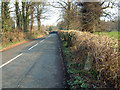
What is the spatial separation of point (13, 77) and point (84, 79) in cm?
301

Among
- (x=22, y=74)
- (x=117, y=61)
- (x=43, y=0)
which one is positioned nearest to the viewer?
(x=117, y=61)

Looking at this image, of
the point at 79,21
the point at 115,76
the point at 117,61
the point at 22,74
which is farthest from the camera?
the point at 79,21

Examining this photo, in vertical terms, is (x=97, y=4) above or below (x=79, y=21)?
above

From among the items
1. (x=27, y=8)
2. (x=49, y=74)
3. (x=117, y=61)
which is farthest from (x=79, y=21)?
(x=27, y=8)

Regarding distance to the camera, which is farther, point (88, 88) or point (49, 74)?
point (49, 74)

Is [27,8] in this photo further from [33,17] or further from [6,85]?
[6,85]

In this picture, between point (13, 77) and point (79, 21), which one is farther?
point (79, 21)

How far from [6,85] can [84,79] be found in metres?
2.89

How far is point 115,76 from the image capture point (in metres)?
3.56

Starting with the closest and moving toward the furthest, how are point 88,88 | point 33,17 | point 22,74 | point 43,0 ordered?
point 88,88 → point 22,74 → point 43,0 → point 33,17

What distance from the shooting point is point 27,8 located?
1181 inches

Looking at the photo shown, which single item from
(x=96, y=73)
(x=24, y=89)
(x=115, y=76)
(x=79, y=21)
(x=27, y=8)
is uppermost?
(x=27, y=8)

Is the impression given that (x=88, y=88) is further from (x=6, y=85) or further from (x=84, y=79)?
(x=6, y=85)

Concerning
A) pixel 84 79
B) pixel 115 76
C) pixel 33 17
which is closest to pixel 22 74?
pixel 84 79
